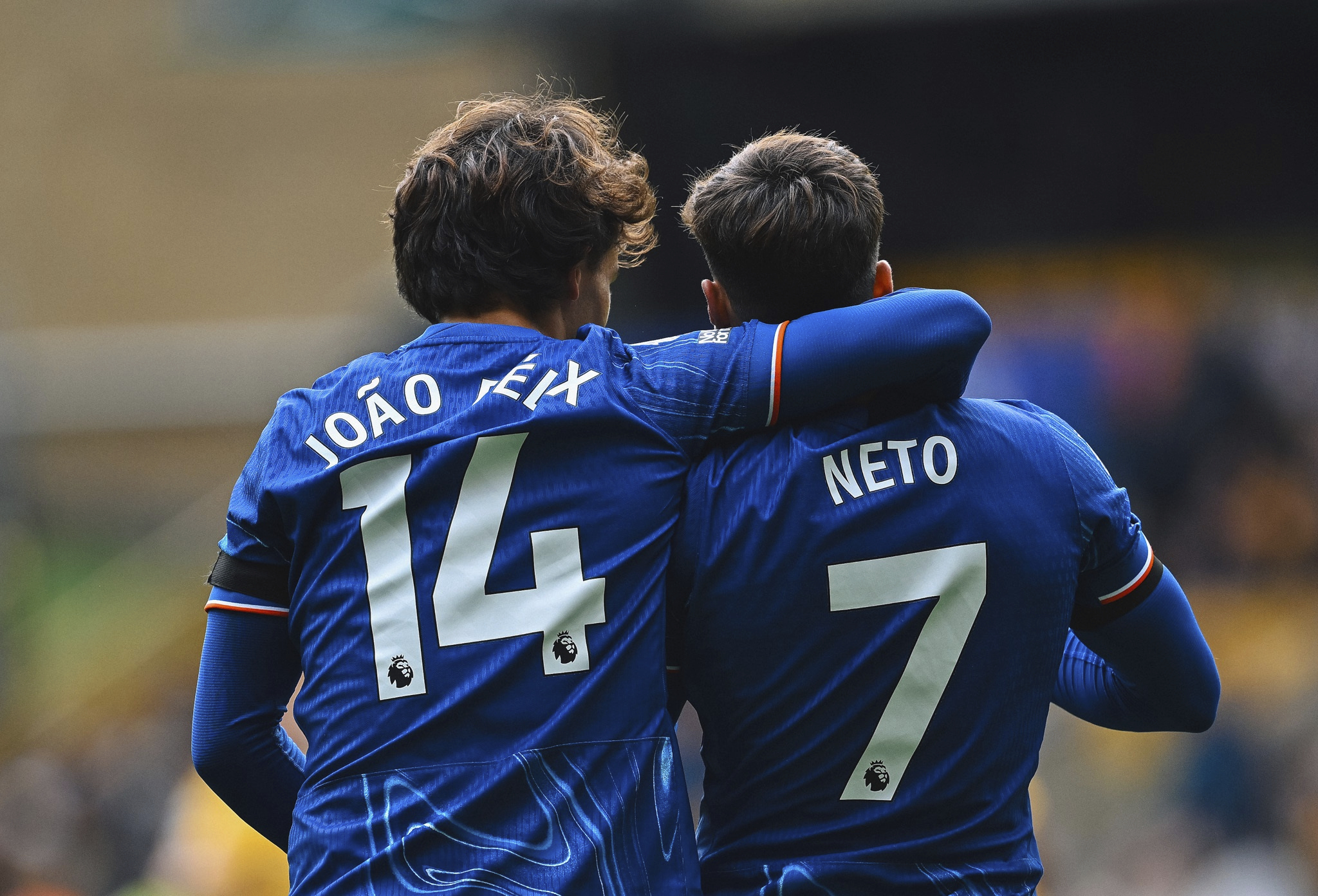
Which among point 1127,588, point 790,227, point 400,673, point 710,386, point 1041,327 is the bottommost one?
point 1041,327

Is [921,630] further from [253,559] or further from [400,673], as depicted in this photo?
[253,559]

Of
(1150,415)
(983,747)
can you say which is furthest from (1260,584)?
(983,747)

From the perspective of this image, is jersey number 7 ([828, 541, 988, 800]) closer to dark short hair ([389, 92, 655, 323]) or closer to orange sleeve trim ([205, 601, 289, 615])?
dark short hair ([389, 92, 655, 323])

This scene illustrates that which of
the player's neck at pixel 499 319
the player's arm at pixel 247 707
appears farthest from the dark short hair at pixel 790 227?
the player's arm at pixel 247 707

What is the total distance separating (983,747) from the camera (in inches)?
75.9

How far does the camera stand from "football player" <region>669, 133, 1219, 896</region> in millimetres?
1900

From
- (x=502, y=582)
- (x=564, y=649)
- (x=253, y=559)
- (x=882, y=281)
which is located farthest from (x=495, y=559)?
(x=882, y=281)

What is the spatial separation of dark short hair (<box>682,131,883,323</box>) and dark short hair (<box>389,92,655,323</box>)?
149mm

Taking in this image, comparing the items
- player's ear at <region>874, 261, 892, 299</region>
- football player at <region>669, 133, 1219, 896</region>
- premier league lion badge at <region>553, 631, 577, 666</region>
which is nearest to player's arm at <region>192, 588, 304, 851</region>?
premier league lion badge at <region>553, 631, 577, 666</region>

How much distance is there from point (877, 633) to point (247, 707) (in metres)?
0.89

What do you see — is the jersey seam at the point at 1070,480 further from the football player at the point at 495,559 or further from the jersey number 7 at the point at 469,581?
the jersey number 7 at the point at 469,581

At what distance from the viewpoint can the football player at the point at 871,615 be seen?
6.23ft

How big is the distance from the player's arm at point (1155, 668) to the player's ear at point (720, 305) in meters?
0.70

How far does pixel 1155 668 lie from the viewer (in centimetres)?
209
